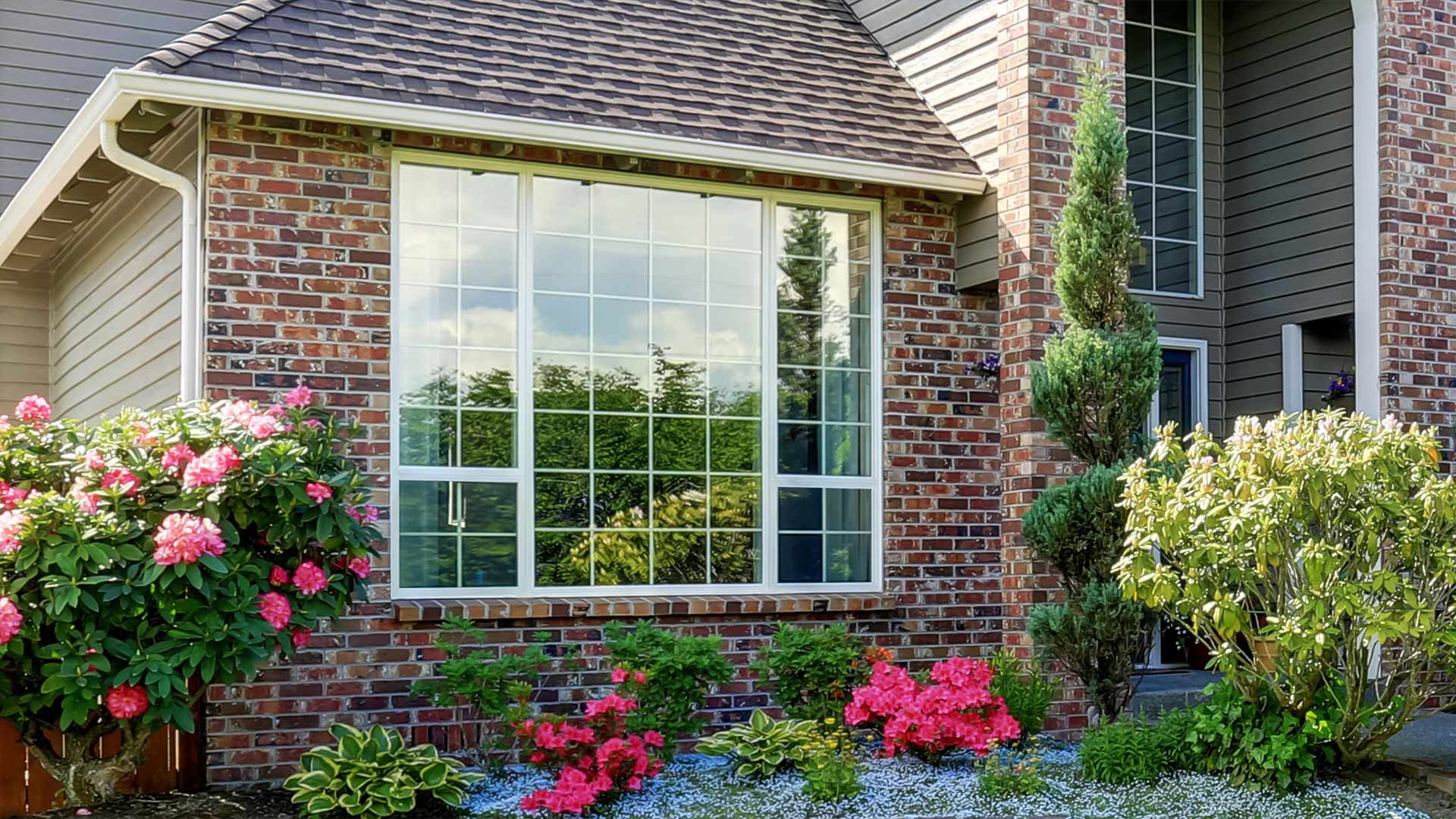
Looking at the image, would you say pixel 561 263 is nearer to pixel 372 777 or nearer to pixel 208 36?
pixel 208 36

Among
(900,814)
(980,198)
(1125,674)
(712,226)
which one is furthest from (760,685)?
(980,198)

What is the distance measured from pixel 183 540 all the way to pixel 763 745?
2754 millimetres

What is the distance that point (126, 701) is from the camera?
5.34 meters

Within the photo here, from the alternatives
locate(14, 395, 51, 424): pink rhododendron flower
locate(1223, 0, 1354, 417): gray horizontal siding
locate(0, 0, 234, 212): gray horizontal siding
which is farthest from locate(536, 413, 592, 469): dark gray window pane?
locate(0, 0, 234, 212): gray horizontal siding

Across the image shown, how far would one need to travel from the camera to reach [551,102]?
281 inches

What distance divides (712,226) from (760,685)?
2.46 m

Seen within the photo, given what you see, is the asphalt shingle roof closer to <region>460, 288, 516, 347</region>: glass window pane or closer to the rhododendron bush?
<region>460, 288, 516, 347</region>: glass window pane

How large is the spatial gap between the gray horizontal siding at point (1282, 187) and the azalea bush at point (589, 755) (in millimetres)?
5833

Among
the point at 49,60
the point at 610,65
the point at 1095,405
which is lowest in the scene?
the point at 1095,405

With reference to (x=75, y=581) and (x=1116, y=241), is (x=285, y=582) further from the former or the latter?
(x=1116, y=241)

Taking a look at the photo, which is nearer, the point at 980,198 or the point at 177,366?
the point at 177,366

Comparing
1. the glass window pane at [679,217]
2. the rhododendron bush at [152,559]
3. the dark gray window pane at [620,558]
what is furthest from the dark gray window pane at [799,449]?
the rhododendron bush at [152,559]

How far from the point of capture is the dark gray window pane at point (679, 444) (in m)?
7.42

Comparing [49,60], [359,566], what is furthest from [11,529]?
[49,60]
